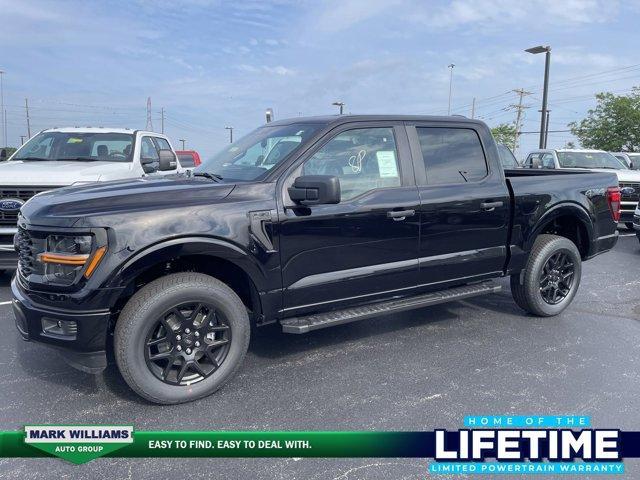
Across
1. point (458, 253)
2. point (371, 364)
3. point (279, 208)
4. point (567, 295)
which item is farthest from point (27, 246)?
point (567, 295)

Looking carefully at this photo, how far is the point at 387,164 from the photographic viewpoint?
161 inches

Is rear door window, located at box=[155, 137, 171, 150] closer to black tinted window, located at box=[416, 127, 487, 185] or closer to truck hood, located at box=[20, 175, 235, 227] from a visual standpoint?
truck hood, located at box=[20, 175, 235, 227]

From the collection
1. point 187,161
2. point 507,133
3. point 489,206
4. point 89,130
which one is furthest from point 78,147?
point 507,133

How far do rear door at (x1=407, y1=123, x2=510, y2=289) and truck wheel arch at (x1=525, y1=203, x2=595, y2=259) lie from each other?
0.49 meters

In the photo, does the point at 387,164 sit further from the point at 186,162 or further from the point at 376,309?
the point at 186,162

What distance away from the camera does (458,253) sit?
445 centimetres

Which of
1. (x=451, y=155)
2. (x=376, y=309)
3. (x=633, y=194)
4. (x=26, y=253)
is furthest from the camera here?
(x=633, y=194)

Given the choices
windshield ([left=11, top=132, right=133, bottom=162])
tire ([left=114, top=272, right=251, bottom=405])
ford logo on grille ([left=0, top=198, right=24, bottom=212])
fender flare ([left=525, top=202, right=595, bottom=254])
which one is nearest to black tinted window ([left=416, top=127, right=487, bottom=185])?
fender flare ([left=525, top=202, right=595, bottom=254])

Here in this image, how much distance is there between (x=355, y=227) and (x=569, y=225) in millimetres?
2894

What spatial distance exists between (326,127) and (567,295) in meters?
3.24

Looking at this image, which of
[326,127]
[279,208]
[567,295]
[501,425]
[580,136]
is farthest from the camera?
[580,136]

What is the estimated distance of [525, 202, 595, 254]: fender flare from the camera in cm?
494

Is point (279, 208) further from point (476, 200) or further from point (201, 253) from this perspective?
point (476, 200)

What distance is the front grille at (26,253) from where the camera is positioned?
125 inches
